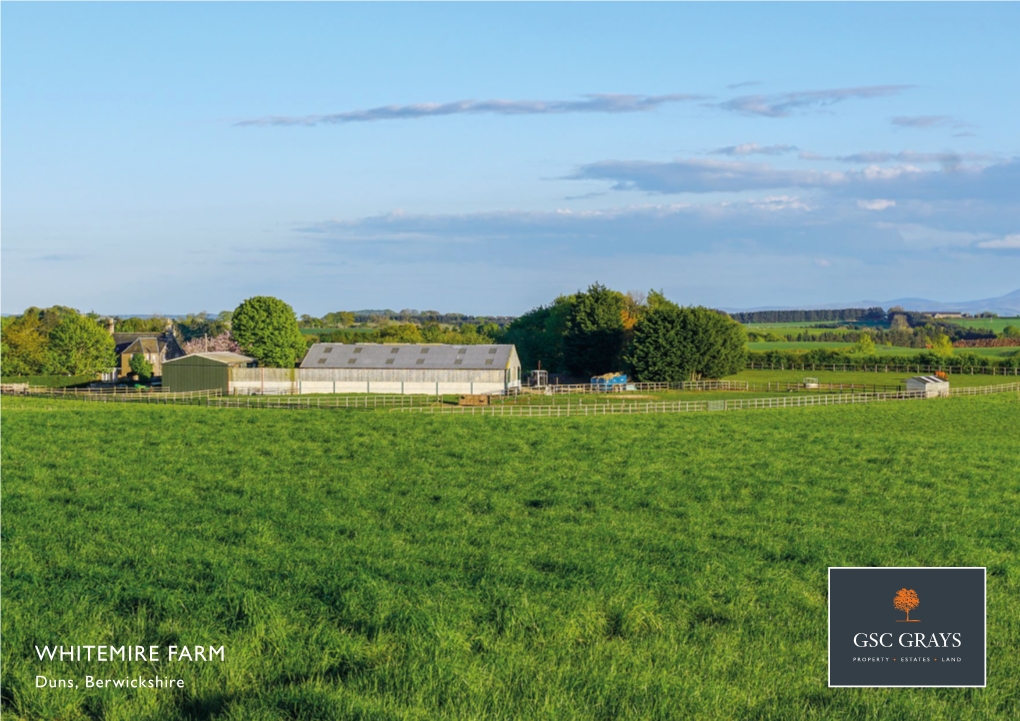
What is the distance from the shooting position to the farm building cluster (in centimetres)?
7975

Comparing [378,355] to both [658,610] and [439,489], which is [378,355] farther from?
[658,610]

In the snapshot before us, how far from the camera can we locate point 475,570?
11.7m

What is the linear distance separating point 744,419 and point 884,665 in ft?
130

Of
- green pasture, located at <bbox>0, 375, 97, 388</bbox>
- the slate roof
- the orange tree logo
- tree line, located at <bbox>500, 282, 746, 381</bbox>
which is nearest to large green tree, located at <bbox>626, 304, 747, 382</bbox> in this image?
tree line, located at <bbox>500, 282, 746, 381</bbox>

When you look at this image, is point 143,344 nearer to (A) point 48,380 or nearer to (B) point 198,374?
(A) point 48,380

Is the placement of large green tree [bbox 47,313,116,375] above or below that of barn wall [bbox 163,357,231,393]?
above

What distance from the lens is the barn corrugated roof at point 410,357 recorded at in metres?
80.7

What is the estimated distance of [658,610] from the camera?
10.3 meters

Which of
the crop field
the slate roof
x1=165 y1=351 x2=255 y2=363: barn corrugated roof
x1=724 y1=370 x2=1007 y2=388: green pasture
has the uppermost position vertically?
the slate roof

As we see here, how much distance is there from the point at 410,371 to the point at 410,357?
5.90 feet

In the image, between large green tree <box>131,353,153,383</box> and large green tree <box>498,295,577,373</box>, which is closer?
large green tree <box>131,353,153,383</box>

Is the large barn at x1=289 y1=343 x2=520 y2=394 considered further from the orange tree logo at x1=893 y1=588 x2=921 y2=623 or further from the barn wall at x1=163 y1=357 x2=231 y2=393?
the orange tree logo at x1=893 y1=588 x2=921 y2=623

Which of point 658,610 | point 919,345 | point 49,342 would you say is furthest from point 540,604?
point 919,345

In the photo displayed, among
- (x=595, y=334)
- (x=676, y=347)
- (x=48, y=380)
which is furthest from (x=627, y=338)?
(x=48, y=380)
